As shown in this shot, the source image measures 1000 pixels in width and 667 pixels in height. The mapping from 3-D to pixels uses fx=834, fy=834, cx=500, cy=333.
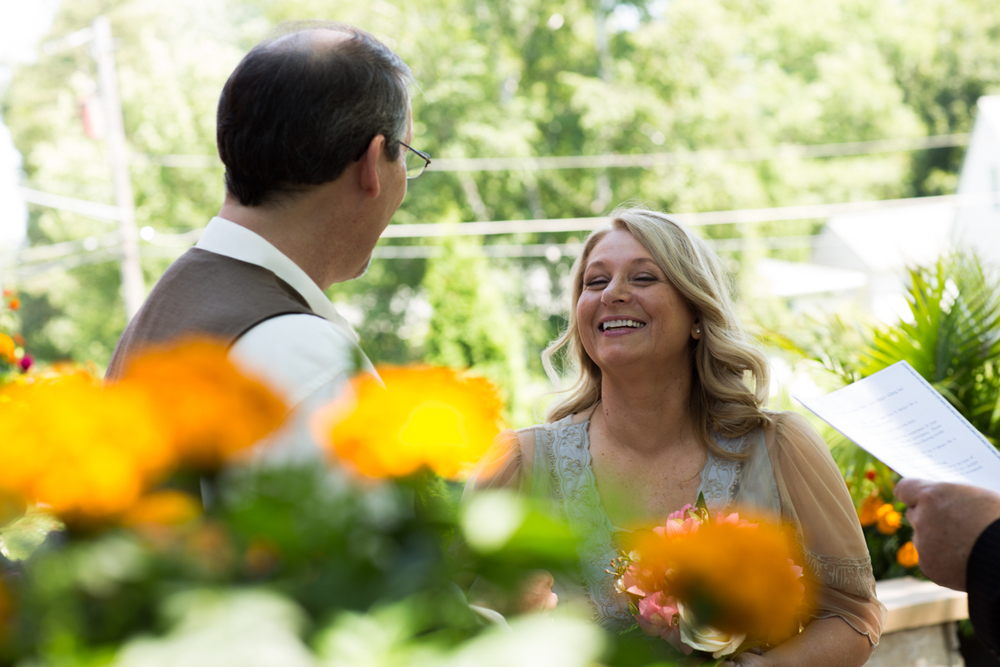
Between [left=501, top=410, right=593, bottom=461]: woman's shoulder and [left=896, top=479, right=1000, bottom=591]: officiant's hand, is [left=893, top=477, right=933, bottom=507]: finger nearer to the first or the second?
[left=896, top=479, right=1000, bottom=591]: officiant's hand

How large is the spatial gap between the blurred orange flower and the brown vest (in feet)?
1.98

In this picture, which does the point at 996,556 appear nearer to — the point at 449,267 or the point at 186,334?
the point at 186,334

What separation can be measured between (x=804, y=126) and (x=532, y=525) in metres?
31.0

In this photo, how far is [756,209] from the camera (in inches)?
922

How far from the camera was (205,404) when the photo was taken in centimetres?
53

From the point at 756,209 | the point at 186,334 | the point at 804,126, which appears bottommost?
the point at 756,209

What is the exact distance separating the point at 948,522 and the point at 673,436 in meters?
1.24

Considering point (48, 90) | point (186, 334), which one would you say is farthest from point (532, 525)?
point (48, 90)

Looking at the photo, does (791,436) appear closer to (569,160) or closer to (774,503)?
(774,503)

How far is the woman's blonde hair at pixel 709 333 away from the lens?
8.88 feet

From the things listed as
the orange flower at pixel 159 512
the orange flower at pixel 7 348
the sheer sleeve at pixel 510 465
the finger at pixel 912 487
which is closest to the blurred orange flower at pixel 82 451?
the orange flower at pixel 159 512

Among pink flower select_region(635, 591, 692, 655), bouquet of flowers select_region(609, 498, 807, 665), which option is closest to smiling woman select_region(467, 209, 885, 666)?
pink flower select_region(635, 591, 692, 655)

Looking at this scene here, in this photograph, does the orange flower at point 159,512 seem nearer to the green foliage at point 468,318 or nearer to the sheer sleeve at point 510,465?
the sheer sleeve at point 510,465

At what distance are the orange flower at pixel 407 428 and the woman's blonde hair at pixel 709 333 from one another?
7.14 ft
